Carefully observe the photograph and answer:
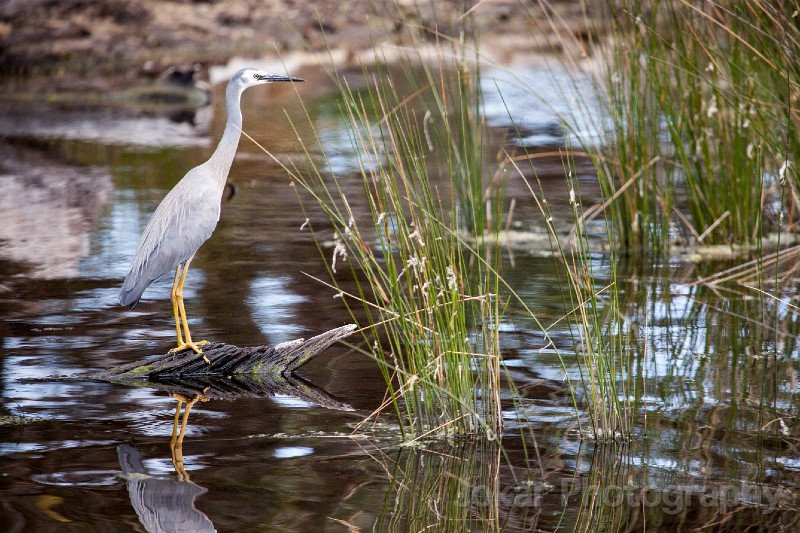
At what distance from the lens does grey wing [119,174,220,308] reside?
3.96 m

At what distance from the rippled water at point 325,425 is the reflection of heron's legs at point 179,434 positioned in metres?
0.01

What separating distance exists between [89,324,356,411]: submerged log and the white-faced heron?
0.22 feet

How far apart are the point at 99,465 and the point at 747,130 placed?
3270 mm

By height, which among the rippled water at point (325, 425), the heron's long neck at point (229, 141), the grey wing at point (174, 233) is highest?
the heron's long neck at point (229, 141)

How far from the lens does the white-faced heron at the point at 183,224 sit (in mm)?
3957

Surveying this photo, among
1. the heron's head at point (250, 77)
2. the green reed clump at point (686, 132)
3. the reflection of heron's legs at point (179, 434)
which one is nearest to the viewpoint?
the reflection of heron's legs at point (179, 434)

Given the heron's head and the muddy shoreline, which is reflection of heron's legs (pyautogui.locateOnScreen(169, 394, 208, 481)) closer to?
the heron's head

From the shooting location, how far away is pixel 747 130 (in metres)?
5.19

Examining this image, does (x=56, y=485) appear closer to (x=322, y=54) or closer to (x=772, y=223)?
(x=772, y=223)

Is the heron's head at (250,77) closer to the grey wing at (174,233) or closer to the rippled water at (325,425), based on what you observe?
the grey wing at (174,233)

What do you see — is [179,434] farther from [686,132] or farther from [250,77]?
[686,132]

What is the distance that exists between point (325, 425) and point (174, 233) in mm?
905

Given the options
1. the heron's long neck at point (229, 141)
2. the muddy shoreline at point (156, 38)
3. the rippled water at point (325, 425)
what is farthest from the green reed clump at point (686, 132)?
the muddy shoreline at point (156, 38)

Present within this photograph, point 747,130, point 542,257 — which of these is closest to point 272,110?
point 542,257
